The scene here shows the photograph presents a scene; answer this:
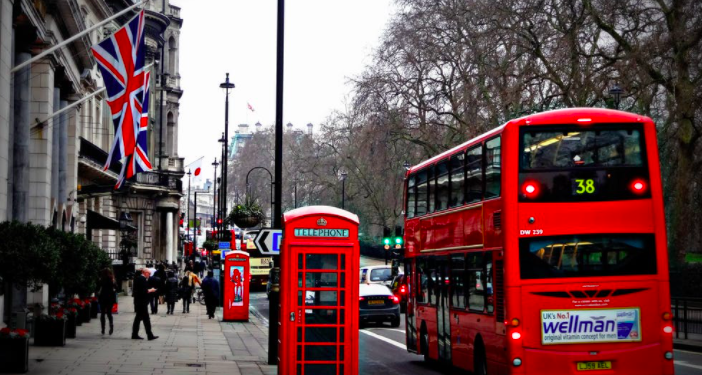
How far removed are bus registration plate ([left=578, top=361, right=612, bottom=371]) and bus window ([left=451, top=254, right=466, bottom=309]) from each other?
350 cm

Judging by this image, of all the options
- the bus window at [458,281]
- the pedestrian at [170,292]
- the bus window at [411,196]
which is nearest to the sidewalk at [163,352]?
the bus window at [458,281]

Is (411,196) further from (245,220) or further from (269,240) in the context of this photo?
(245,220)

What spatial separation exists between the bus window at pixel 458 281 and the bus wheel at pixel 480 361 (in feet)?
3.72

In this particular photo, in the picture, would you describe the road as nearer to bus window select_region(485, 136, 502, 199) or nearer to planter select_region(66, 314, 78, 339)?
bus window select_region(485, 136, 502, 199)

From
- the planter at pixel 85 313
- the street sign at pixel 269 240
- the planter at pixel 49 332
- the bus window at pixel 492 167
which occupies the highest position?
the bus window at pixel 492 167

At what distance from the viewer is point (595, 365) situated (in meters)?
15.3

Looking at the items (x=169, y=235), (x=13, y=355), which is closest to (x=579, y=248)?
(x=13, y=355)

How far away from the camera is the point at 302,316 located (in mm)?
17078

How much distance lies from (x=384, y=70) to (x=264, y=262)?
1913cm

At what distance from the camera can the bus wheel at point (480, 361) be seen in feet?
56.2

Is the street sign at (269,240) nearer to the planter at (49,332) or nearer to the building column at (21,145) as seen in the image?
the planter at (49,332)

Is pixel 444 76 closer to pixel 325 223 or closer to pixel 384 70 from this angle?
pixel 384 70

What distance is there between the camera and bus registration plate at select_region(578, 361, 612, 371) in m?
15.2

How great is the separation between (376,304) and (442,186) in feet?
51.2
